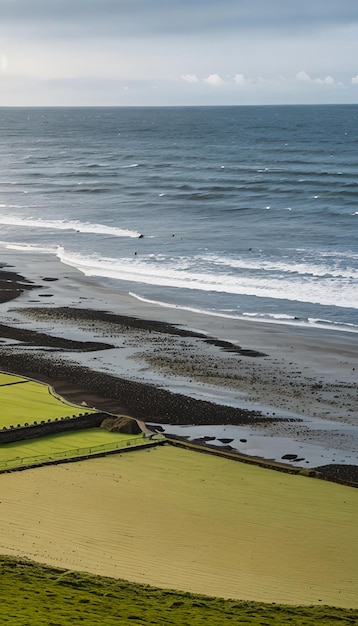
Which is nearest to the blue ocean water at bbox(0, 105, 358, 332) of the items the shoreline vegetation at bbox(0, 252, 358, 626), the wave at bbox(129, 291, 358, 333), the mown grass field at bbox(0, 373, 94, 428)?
the wave at bbox(129, 291, 358, 333)

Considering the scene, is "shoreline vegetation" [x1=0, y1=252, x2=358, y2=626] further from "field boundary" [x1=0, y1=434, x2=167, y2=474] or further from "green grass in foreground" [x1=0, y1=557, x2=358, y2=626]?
"field boundary" [x1=0, y1=434, x2=167, y2=474]

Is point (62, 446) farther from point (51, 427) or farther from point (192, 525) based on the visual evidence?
point (192, 525)

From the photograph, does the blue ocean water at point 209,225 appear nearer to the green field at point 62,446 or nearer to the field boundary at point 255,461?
the field boundary at point 255,461

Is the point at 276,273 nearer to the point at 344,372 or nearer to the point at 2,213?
the point at 344,372

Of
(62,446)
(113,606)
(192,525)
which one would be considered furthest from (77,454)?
(113,606)

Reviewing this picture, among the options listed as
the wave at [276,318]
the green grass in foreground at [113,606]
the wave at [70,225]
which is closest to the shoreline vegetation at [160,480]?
the green grass in foreground at [113,606]

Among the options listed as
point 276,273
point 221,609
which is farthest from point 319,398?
point 276,273
